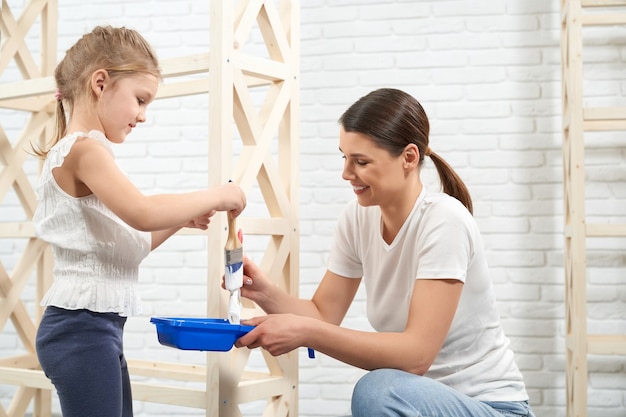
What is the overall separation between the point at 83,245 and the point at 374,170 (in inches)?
27.8

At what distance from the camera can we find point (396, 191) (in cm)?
193

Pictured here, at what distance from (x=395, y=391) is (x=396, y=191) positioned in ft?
1.66

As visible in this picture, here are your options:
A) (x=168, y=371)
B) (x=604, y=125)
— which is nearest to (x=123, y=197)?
(x=168, y=371)

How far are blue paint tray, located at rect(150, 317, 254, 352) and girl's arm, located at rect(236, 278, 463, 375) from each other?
3 centimetres

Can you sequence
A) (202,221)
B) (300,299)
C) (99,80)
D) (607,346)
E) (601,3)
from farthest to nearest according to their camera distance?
1. (601,3)
2. (607,346)
3. (300,299)
4. (202,221)
5. (99,80)

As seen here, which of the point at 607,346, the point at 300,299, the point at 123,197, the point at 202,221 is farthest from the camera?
the point at 607,346

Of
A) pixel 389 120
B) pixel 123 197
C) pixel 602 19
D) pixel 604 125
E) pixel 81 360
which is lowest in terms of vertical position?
pixel 81 360

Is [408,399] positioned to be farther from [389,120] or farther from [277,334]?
[389,120]

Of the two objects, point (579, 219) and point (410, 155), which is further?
point (579, 219)

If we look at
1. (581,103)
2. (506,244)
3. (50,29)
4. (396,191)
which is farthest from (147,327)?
(581,103)

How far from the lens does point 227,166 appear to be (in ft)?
6.37

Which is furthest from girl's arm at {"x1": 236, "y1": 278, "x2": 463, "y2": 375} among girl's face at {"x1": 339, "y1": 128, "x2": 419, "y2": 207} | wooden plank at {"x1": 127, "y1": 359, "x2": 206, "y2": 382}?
wooden plank at {"x1": 127, "y1": 359, "x2": 206, "y2": 382}

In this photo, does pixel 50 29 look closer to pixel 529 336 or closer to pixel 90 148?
pixel 90 148

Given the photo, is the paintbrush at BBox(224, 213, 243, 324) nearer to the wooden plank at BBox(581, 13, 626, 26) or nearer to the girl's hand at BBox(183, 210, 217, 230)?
the girl's hand at BBox(183, 210, 217, 230)
